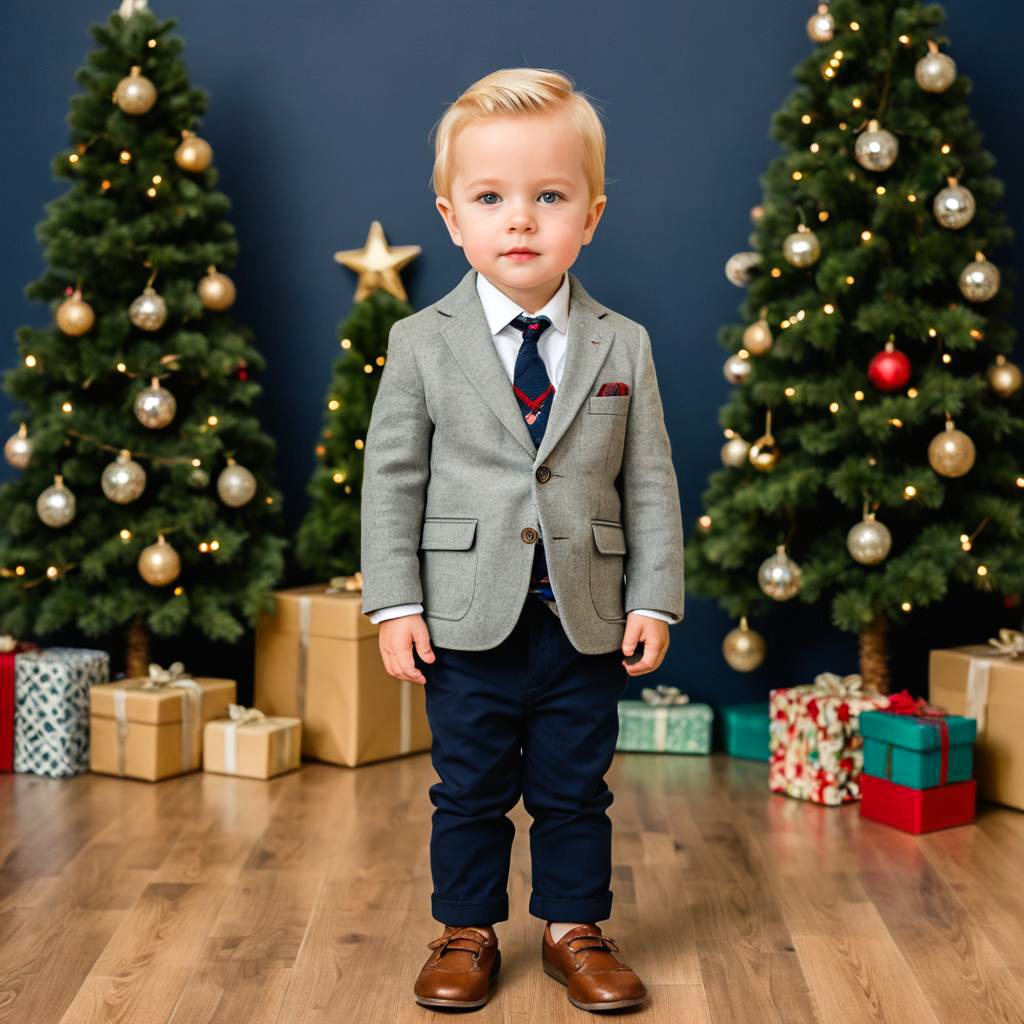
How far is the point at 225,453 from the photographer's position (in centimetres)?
323

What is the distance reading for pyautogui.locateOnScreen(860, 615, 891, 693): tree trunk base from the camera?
3.17 m

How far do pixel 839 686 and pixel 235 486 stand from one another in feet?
4.99

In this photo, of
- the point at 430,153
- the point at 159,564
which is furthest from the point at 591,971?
the point at 430,153

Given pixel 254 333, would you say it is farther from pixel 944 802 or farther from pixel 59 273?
pixel 944 802

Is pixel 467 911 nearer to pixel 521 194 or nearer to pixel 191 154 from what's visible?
pixel 521 194

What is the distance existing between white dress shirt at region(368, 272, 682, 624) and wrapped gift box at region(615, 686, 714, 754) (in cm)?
151

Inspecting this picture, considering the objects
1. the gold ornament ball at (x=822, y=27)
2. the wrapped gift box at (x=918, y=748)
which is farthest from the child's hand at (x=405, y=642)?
the gold ornament ball at (x=822, y=27)

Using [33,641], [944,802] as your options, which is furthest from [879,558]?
[33,641]

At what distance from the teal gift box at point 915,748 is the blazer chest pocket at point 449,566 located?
1.29 m

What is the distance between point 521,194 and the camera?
1688 mm

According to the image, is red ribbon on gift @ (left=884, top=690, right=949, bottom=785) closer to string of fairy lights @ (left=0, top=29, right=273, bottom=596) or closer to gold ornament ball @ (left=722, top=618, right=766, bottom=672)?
gold ornament ball @ (left=722, top=618, right=766, bottom=672)

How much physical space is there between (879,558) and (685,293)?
1.00 metres

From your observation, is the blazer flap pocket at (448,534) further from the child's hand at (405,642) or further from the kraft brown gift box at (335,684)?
the kraft brown gift box at (335,684)

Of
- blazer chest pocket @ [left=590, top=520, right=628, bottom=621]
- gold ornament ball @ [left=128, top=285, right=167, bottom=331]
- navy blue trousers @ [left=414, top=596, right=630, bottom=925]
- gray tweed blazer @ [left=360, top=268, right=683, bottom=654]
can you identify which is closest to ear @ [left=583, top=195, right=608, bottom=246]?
gray tweed blazer @ [left=360, top=268, right=683, bottom=654]
